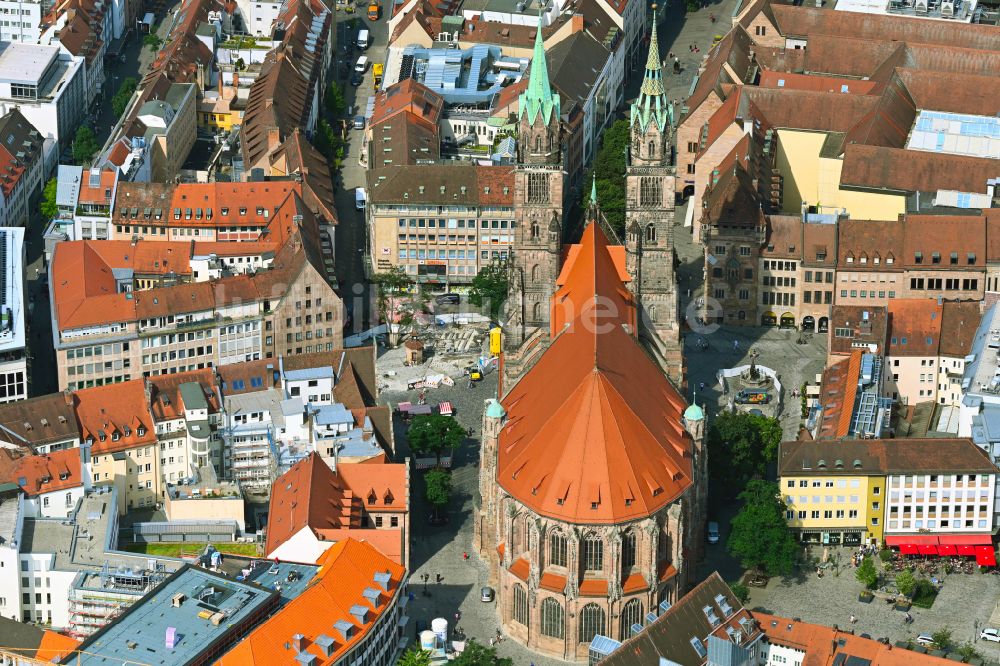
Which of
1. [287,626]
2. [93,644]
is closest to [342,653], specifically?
[287,626]

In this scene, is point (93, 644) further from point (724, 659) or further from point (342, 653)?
point (724, 659)

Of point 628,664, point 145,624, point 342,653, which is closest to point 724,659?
point 628,664

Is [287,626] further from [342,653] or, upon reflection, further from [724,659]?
[724,659]

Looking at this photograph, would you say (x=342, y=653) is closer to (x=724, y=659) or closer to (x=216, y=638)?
(x=216, y=638)

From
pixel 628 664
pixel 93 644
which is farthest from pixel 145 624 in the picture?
pixel 628 664
